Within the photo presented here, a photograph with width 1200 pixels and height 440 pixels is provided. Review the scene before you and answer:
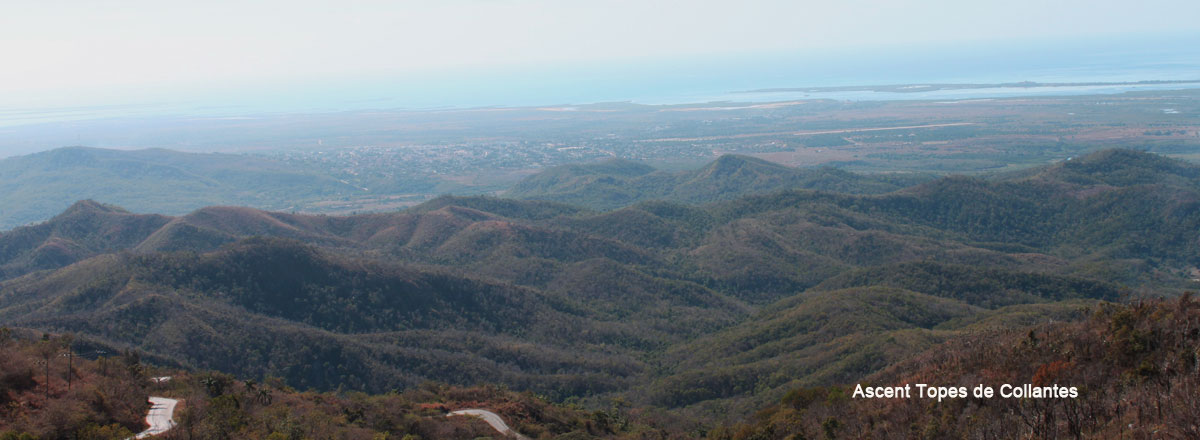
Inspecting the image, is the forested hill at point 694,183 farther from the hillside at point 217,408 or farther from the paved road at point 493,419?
the paved road at point 493,419

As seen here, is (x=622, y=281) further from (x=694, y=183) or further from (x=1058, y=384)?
(x=694, y=183)

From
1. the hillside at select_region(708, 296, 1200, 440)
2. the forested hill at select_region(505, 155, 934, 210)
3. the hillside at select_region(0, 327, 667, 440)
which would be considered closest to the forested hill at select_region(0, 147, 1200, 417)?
the hillside at select_region(0, 327, 667, 440)

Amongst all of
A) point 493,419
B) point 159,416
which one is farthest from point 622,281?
point 159,416

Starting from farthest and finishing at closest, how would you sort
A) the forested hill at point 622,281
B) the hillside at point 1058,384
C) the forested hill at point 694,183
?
the forested hill at point 694,183, the forested hill at point 622,281, the hillside at point 1058,384

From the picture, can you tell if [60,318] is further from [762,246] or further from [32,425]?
[762,246]

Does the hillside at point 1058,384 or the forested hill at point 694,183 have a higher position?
the hillside at point 1058,384

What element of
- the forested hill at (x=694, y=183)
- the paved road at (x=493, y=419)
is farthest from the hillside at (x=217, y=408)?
the forested hill at (x=694, y=183)

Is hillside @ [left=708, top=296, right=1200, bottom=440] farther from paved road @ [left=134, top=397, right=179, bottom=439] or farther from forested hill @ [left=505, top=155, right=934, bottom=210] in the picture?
forested hill @ [left=505, top=155, right=934, bottom=210]
